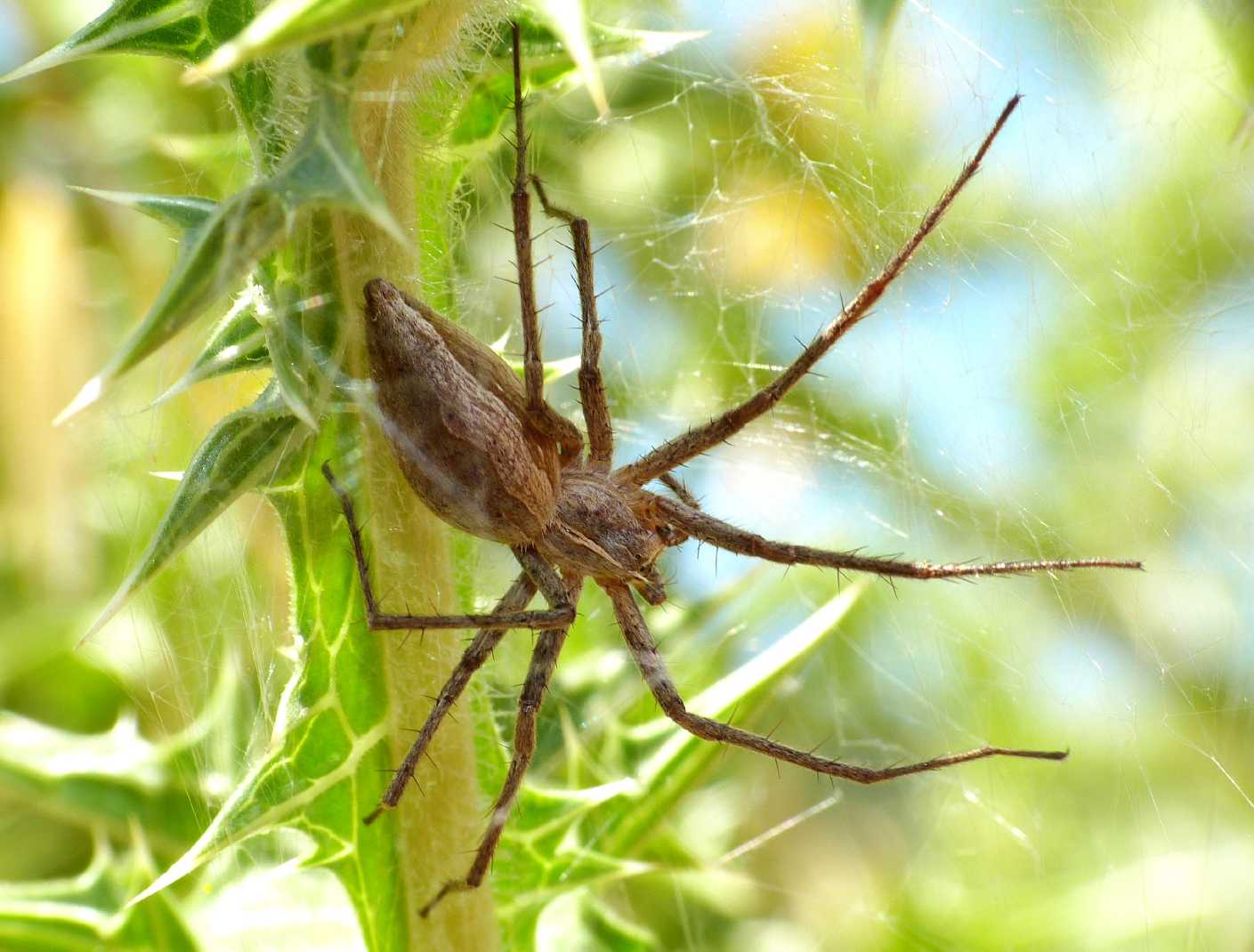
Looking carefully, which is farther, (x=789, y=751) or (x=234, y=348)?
(x=789, y=751)

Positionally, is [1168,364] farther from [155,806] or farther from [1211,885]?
[155,806]

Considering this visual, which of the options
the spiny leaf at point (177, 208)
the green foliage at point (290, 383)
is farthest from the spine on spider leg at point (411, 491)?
the spiny leaf at point (177, 208)

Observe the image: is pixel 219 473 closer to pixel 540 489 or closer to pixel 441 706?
pixel 441 706

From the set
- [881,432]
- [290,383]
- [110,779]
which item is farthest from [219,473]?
[881,432]

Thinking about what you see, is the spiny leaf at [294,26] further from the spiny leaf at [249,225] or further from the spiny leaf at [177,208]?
the spiny leaf at [177,208]

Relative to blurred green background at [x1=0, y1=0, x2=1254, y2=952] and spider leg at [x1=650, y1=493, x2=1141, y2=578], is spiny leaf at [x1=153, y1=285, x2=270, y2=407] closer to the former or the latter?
blurred green background at [x1=0, y1=0, x2=1254, y2=952]

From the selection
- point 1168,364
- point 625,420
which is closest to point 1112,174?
point 1168,364
